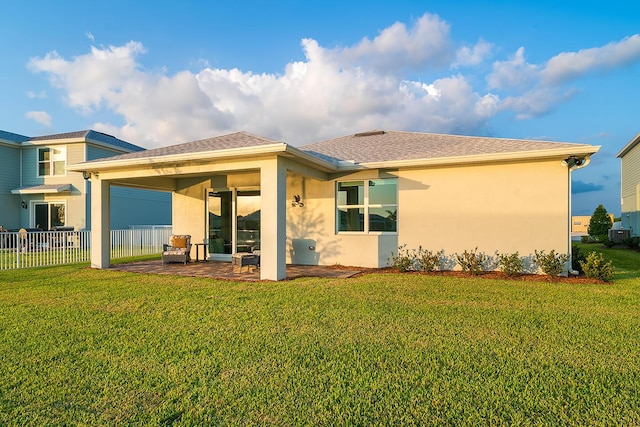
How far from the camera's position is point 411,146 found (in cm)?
1136

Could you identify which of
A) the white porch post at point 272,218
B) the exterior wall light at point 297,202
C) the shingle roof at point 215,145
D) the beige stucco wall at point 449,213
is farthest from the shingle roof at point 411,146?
the white porch post at point 272,218

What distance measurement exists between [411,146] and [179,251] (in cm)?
819

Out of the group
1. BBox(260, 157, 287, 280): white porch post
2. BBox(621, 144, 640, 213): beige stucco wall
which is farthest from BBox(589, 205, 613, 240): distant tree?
BBox(260, 157, 287, 280): white porch post

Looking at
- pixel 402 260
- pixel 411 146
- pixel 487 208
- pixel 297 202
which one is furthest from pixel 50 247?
pixel 487 208

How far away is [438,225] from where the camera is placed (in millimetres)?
9898

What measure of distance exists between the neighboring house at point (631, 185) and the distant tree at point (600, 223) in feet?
4.95

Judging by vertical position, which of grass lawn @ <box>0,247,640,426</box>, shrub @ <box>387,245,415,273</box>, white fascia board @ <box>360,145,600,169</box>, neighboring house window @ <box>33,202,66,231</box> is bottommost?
grass lawn @ <box>0,247,640,426</box>

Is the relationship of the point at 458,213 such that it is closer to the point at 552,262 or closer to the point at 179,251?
the point at 552,262

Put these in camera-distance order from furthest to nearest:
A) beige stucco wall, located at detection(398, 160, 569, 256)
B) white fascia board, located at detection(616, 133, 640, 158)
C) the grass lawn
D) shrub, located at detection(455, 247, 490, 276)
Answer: white fascia board, located at detection(616, 133, 640, 158) < shrub, located at detection(455, 247, 490, 276) < beige stucco wall, located at detection(398, 160, 569, 256) < the grass lawn

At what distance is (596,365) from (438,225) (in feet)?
21.3

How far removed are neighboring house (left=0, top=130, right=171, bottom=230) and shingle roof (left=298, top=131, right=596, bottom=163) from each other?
13150 millimetres

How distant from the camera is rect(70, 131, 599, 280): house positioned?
8453mm

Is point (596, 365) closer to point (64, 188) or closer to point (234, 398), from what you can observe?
point (234, 398)

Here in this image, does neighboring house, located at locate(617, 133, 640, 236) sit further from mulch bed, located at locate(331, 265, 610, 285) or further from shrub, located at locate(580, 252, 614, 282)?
mulch bed, located at locate(331, 265, 610, 285)
